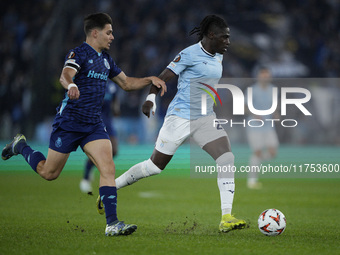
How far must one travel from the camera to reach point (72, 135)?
6039 millimetres

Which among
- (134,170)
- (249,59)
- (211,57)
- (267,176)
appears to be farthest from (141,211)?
(249,59)

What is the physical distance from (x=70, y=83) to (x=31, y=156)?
1544 millimetres

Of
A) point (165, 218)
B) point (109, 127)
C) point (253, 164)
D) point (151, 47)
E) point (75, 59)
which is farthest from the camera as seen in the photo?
point (151, 47)

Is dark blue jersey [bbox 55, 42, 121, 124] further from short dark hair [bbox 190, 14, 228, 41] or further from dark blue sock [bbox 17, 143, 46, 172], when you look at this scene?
short dark hair [bbox 190, 14, 228, 41]

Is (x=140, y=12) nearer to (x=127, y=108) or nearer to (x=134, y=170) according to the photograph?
(x=127, y=108)

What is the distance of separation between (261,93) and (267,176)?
4.63 m

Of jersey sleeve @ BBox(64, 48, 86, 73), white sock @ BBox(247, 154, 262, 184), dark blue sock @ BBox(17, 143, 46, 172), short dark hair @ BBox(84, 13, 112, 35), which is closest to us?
jersey sleeve @ BBox(64, 48, 86, 73)

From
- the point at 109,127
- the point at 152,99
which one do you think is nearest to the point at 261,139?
the point at 109,127

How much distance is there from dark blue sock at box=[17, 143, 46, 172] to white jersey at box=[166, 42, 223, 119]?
5.29ft

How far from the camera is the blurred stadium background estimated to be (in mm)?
22062

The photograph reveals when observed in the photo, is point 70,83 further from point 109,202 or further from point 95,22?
point 109,202

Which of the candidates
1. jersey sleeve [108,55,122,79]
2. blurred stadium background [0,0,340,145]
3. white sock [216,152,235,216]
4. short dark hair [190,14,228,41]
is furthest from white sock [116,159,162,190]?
blurred stadium background [0,0,340,145]

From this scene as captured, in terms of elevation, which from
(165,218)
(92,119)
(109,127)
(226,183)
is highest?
(92,119)

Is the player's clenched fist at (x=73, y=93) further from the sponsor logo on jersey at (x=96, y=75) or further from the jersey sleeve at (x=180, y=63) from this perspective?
the jersey sleeve at (x=180, y=63)
